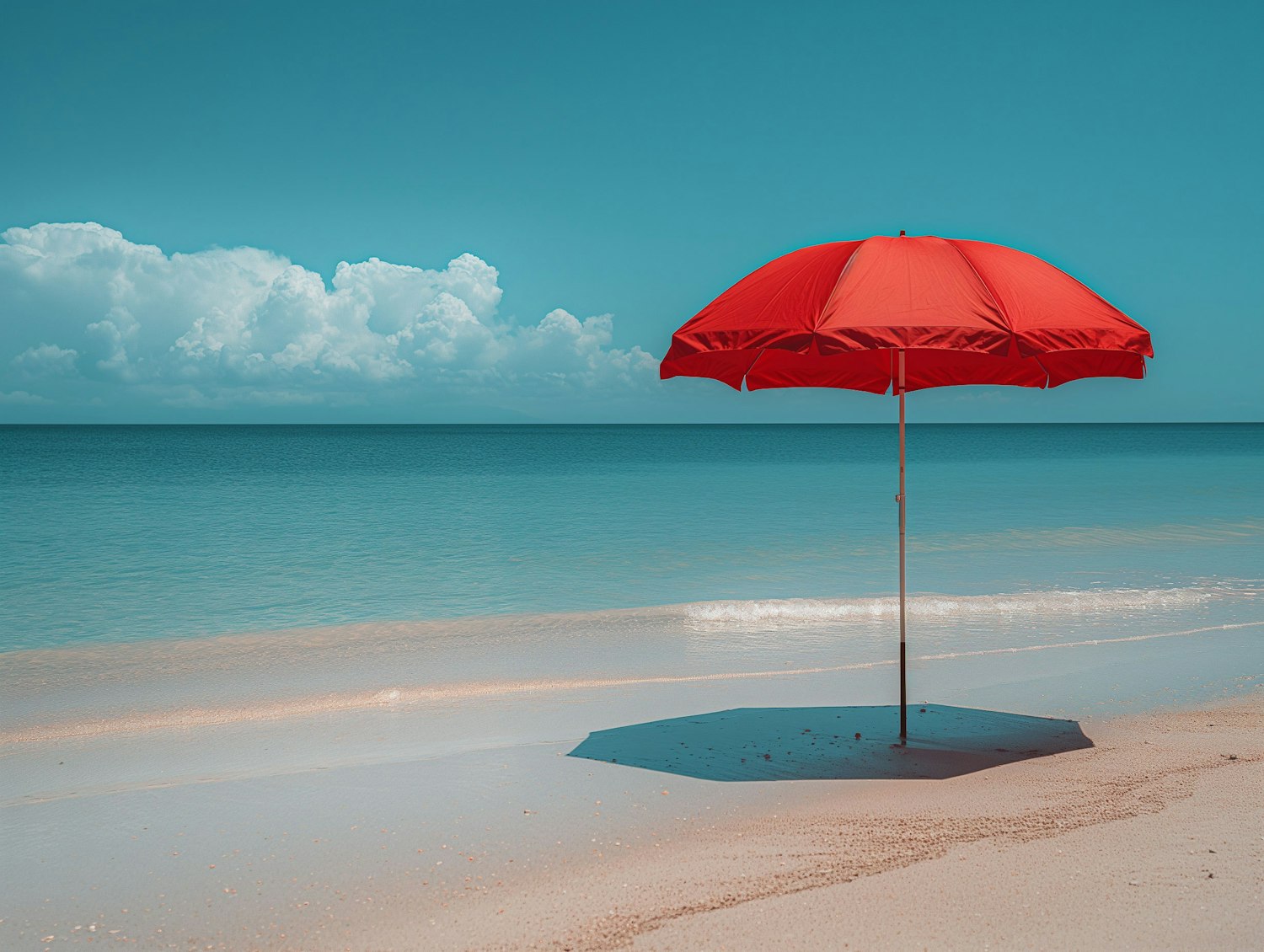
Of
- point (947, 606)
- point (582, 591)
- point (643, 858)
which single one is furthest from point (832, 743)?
point (582, 591)

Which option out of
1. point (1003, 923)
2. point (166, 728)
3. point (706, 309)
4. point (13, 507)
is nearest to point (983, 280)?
point (706, 309)

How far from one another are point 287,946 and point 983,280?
12.5 ft

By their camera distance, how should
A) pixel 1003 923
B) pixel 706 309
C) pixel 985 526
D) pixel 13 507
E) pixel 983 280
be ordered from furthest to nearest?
1. pixel 13 507
2. pixel 985 526
3. pixel 706 309
4. pixel 983 280
5. pixel 1003 923

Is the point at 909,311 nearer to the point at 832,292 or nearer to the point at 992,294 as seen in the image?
the point at 832,292

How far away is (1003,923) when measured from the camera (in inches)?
122

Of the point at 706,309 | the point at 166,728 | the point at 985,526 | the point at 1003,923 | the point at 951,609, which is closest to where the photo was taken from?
the point at 1003,923

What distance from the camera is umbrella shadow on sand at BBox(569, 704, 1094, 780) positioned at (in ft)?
15.9

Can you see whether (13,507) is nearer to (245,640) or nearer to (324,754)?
(245,640)

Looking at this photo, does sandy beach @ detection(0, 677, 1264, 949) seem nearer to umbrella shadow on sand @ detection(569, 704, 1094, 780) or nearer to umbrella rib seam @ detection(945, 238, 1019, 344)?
umbrella shadow on sand @ detection(569, 704, 1094, 780)

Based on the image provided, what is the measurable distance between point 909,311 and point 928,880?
7.30 ft

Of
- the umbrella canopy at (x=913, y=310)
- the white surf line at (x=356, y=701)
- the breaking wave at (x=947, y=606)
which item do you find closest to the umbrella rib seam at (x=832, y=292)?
the umbrella canopy at (x=913, y=310)

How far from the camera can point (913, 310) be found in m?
4.22

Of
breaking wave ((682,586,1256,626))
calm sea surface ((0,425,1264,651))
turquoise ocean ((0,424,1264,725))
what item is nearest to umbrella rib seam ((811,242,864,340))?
turquoise ocean ((0,424,1264,725))

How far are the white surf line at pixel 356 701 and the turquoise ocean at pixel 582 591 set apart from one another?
82 millimetres
